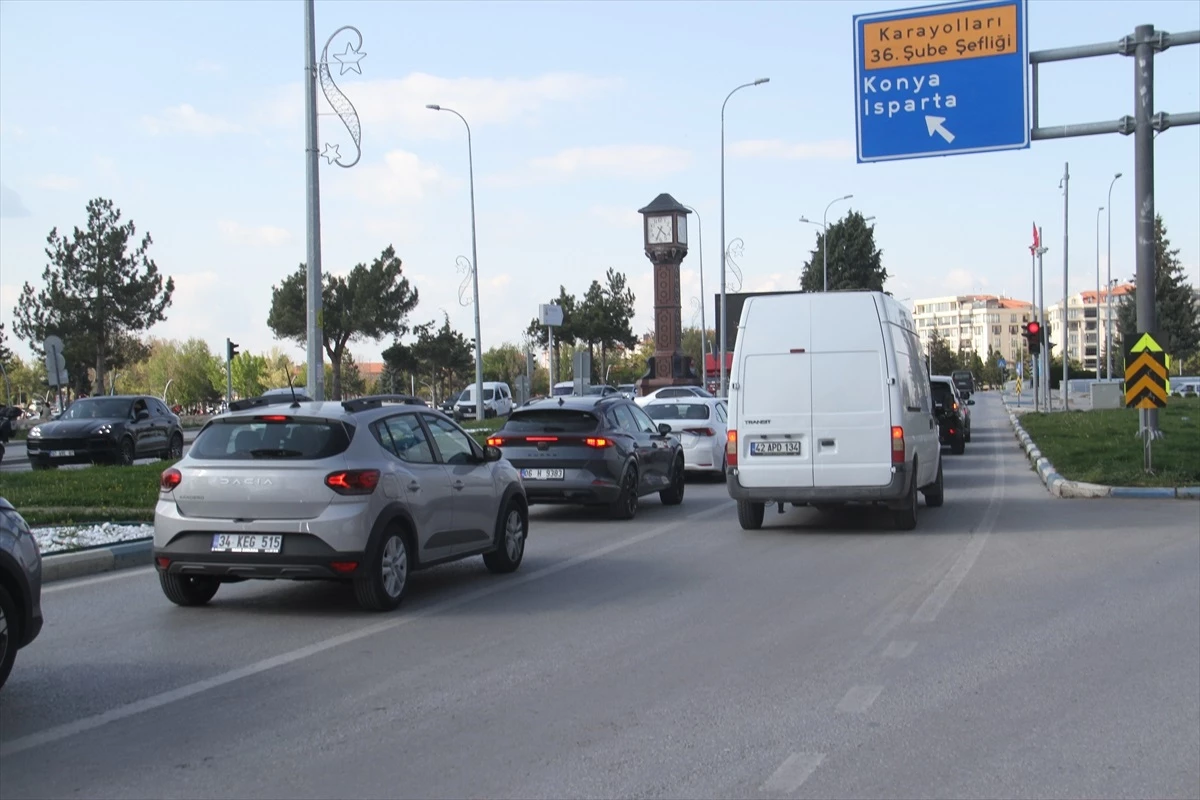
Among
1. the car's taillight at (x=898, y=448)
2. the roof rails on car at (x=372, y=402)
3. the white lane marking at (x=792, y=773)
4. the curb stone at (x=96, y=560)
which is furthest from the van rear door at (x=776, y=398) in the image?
the white lane marking at (x=792, y=773)

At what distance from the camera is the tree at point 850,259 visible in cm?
9444

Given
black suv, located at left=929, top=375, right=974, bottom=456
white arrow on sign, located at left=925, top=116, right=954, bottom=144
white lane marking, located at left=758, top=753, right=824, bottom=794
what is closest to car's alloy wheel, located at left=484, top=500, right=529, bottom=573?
white lane marking, located at left=758, top=753, right=824, bottom=794

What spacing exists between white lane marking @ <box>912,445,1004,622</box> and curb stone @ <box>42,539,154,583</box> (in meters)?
7.26

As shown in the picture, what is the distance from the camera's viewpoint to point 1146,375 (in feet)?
65.0

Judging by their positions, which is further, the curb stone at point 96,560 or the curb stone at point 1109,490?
the curb stone at point 1109,490

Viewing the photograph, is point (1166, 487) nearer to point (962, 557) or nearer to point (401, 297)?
point (962, 557)

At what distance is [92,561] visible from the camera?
11.5 meters

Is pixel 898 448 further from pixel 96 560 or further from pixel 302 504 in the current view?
pixel 96 560

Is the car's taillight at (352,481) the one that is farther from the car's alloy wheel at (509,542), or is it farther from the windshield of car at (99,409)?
the windshield of car at (99,409)

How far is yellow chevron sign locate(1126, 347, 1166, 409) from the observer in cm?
1964

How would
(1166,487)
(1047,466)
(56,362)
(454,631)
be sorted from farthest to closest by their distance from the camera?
(56,362), (1047,466), (1166,487), (454,631)

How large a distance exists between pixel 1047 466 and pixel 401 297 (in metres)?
55.7

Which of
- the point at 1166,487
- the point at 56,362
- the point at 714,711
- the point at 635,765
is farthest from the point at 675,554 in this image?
the point at 56,362

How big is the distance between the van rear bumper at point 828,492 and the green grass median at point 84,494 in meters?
6.74
